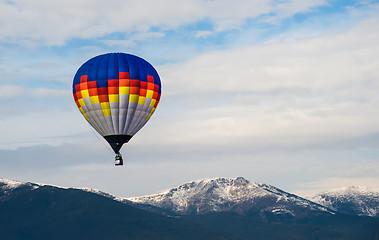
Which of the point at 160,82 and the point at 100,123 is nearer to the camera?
the point at 100,123

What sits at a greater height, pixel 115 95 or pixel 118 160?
pixel 115 95

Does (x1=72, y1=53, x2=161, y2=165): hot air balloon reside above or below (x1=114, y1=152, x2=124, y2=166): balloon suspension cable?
above

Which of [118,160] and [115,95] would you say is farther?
[115,95]

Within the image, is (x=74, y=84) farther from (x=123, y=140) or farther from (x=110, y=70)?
(x=123, y=140)

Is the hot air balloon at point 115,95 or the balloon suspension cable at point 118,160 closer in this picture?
the balloon suspension cable at point 118,160

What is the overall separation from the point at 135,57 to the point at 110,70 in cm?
976

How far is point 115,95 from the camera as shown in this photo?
15412 centimetres

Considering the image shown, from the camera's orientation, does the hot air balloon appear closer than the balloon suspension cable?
No

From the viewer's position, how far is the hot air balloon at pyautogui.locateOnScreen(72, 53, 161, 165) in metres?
154

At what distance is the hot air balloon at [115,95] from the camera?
505 ft

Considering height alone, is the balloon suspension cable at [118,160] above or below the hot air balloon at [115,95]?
below

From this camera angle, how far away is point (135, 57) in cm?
16200

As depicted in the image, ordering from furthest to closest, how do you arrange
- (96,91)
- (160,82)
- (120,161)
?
(160,82)
(96,91)
(120,161)

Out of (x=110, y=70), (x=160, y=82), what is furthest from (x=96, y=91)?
(x=160, y=82)
